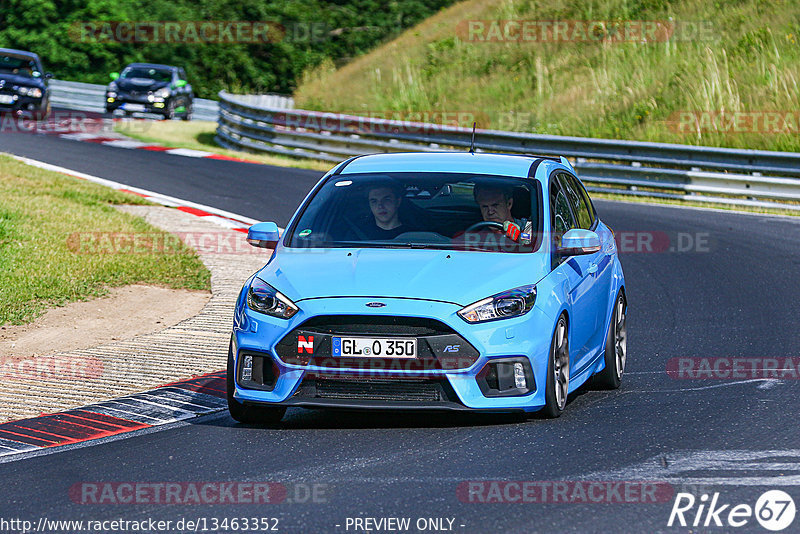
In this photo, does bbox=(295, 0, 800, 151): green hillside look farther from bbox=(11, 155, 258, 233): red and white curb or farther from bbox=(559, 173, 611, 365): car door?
bbox=(559, 173, 611, 365): car door

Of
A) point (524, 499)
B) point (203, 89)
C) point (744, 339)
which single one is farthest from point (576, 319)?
point (203, 89)

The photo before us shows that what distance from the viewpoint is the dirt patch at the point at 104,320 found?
10.2 metres

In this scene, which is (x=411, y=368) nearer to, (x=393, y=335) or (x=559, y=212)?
(x=393, y=335)

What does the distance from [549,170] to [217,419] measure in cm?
282

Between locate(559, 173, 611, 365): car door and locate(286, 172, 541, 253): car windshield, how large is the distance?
2.03ft

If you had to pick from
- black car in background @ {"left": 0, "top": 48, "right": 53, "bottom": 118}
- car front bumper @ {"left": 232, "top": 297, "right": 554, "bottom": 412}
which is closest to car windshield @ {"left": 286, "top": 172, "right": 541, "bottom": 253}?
car front bumper @ {"left": 232, "top": 297, "right": 554, "bottom": 412}

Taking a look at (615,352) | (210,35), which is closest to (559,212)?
(615,352)

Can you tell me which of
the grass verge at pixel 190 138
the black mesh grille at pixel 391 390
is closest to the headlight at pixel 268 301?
the black mesh grille at pixel 391 390

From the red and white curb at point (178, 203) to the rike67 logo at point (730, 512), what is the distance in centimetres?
1174

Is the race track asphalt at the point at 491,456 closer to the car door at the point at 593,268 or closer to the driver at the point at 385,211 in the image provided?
the car door at the point at 593,268

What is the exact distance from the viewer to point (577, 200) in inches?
361

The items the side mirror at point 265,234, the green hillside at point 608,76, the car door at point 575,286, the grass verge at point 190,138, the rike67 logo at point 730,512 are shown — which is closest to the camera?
the rike67 logo at point 730,512

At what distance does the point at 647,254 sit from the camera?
16.3m

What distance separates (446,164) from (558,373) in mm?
1828
